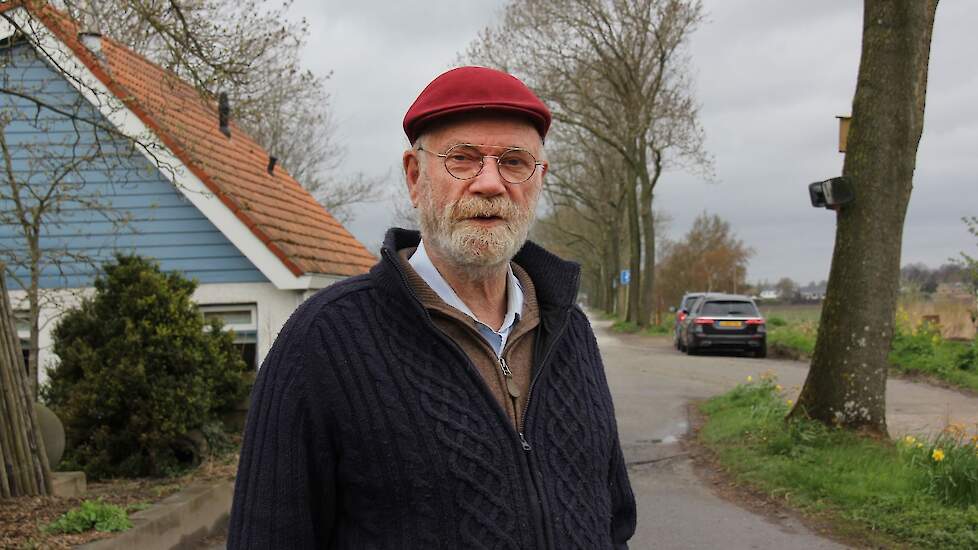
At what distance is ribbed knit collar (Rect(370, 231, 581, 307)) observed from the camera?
7.16 feet

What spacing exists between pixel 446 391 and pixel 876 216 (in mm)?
6739

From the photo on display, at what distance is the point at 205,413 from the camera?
7617 millimetres

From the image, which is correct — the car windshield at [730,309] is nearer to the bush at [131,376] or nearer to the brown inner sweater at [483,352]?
the bush at [131,376]

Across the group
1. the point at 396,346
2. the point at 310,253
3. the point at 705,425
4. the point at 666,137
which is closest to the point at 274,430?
the point at 396,346

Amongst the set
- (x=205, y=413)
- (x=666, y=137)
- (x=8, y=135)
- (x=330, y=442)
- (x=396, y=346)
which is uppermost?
(x=666, y=137)

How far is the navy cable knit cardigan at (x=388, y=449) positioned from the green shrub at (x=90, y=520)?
11.8 feet

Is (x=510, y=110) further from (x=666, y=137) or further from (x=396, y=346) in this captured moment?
(x=666, y=137)

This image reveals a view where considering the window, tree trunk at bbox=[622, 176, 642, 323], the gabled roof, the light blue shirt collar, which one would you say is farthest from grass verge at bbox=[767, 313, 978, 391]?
tree trunk at bbox=[622, 176, 642, 323]

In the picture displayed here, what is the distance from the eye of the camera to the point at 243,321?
10.7m

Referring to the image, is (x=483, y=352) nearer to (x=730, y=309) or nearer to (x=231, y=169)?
(x=231, y=169)

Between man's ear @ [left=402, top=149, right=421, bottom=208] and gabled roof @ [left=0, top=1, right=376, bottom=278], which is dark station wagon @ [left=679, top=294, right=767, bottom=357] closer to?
gabled roof @ [left=0, top=1, right=376, bottom=278]

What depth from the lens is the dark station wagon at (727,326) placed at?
69.8 ft

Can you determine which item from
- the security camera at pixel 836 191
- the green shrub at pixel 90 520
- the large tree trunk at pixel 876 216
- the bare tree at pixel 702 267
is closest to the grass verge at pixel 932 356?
the large tree trunk at pixel 876 216

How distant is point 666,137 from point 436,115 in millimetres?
29595
